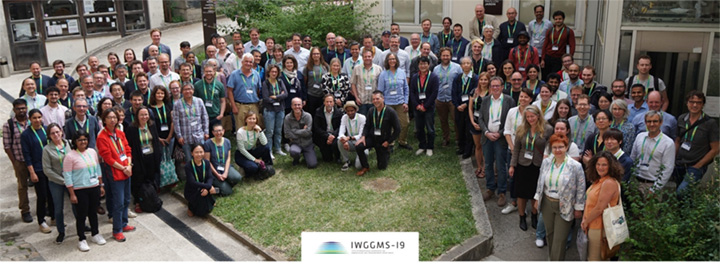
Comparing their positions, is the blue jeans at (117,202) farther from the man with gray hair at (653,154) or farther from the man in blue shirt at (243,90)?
the man with gray hair at (653,154)

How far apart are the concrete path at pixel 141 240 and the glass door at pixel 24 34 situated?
7.60ft

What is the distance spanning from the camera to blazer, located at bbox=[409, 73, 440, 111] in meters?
6.66

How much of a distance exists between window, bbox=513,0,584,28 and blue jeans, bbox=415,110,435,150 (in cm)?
157

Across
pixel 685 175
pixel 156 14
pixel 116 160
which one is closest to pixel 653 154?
pixel 685 175

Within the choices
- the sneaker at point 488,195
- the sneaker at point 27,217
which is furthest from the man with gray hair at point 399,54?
the sneaker at point 27,217

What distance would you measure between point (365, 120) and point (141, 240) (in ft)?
7.77

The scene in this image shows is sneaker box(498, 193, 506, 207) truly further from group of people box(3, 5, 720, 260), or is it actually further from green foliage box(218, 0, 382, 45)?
green foliage box(218, 0, 382, 45)

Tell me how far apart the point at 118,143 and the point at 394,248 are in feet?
7.88

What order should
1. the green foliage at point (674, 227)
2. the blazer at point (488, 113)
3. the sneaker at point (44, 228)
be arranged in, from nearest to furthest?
the green foliage at point (674, 227) < the sneaker at point (44, 228) < the blazer at point (488, 113)

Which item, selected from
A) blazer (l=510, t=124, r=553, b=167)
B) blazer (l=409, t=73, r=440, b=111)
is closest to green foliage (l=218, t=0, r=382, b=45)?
blazer (l=409, t=73, r=440, b=111)

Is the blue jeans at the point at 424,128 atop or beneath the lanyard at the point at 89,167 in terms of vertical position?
beneath

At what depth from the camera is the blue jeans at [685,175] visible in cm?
478

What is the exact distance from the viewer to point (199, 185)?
573cm

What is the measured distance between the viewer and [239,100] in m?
6.86
